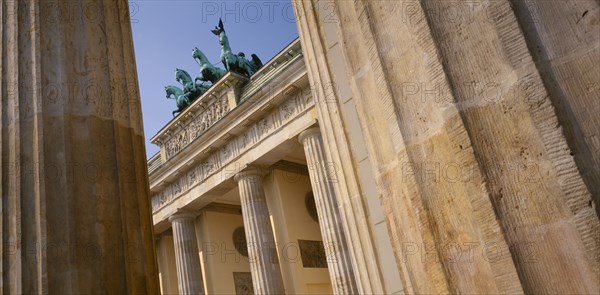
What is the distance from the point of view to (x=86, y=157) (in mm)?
3568

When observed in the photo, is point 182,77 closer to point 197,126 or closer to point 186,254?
point 197,126

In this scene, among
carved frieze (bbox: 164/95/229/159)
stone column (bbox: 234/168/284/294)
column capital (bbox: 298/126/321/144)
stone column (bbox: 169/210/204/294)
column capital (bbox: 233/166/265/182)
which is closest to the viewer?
column capital (bbox: 298/126/321/144)

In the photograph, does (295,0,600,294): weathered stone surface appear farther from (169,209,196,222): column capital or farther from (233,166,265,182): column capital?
(169,209,196,222): column capital

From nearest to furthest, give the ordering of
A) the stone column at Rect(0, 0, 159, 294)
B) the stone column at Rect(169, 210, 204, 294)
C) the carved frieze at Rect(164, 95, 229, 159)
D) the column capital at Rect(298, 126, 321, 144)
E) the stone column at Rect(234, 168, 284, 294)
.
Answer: the stone column at Rect(0, 0, 159, 294) → the column capital at Rect(298, 126, 321, 144) → the stone column at Rect(234, 168, 284, 294) → the carved frieze at Rect(164, 95, 229, 159) → the stone column at Rect(169, 210, 204, 294)

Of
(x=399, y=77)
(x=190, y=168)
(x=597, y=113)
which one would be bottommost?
(x=597, y=113)

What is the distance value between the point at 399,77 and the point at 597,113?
2.72 feet

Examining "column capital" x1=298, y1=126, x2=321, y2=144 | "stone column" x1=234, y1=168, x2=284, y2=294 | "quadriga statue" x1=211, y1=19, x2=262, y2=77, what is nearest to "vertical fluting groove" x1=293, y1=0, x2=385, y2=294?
"column capital" x1=298, y1=126, x2=321, y2=144

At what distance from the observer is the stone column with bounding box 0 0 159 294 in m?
3.26

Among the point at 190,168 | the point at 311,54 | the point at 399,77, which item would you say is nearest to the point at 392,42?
the point at 399,77

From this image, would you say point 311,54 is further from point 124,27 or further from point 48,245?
point 48,245

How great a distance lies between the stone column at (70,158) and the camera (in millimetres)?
3258

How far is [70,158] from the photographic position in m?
3.50

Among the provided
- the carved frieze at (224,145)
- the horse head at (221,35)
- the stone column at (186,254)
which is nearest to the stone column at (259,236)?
the carved frieze at (224,145)

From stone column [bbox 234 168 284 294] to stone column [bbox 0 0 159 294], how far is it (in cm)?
1288
